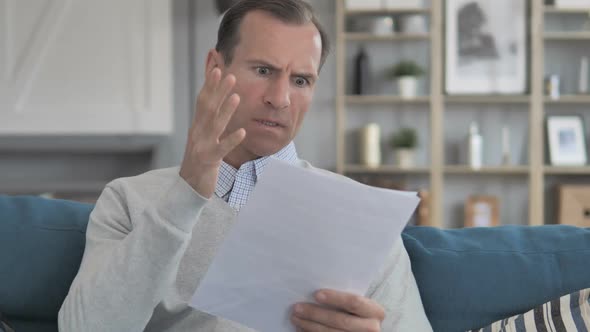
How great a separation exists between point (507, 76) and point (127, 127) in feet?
8.59

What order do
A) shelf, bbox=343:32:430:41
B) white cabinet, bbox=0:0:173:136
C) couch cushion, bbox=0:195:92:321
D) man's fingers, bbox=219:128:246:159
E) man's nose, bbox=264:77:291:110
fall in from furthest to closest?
1. shelf, bbox=343:32:430:41
2. white cabinet, bbox=0:0:173:136
3. couch cushion, bbox=0:195:92:321
4. man's nose, bbox=264:77:291:110
5. man's fingers, bbox=219:128:246:159

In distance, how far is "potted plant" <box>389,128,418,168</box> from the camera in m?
5.27

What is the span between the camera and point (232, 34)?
5.39 feet

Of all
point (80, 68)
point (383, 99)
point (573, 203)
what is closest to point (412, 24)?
point (383, 99)

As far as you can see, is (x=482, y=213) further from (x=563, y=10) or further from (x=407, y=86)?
(x=563, y=10)

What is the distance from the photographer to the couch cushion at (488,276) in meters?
1.65

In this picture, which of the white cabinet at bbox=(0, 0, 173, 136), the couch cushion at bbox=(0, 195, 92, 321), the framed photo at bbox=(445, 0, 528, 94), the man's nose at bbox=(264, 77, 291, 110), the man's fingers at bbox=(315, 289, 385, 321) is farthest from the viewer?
the framed photo at bbox=(445, 0, 528, 94)

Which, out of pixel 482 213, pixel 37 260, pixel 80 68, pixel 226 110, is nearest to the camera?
pixel 226 110

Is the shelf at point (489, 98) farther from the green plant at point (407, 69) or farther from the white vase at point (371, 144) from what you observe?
the white vase at point (371, 144)

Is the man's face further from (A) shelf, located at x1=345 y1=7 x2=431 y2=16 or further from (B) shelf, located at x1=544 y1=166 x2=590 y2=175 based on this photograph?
(B) shelf, located at x1=544 y1=166 x2=590 y2=175

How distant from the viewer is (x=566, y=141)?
208 inches

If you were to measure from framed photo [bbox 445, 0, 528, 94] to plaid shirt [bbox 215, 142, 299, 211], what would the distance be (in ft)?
13.0

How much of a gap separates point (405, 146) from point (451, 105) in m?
0.48

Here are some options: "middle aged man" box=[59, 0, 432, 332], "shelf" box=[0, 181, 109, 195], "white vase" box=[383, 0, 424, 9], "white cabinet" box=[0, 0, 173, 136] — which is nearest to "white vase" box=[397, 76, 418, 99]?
"white vase" box=[383, 0, 424, 9]
